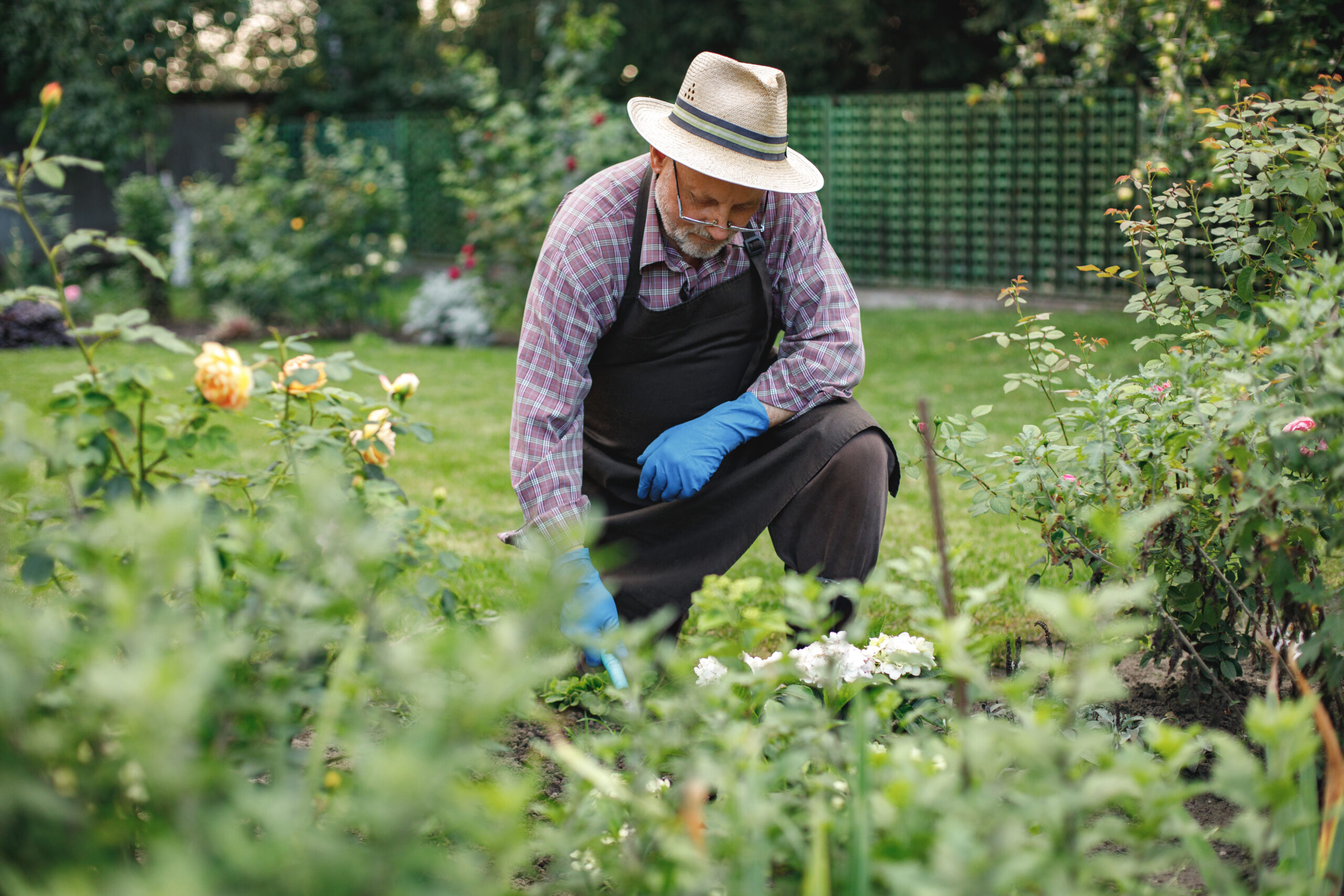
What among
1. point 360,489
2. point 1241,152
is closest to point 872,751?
point 360,489

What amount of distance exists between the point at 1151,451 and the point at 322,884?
1480 mm

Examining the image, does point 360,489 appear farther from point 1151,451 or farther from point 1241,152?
point 1241,152

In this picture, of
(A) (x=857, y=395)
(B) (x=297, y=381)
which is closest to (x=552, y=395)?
(B) (x=297, y=381)

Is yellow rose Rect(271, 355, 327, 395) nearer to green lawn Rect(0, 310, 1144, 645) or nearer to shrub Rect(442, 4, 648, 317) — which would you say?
green lawn Rect(0, 310, 1144, 645)

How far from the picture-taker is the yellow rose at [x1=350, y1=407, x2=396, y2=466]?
1.56 m

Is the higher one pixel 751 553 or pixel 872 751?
pixel 872 751

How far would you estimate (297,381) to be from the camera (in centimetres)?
Result: 145

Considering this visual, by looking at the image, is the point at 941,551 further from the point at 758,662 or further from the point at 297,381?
the point at 297,381

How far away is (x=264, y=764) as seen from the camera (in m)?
0.99

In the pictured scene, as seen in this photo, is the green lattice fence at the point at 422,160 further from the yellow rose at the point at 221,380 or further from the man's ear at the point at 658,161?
the yellow rose at the point at 221,380

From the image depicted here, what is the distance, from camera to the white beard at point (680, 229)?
2.29m

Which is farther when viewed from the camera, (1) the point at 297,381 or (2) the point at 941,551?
(1) the point at 297,381

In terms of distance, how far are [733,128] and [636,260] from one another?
1.16ft

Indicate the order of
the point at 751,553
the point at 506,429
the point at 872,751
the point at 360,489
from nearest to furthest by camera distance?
the point at 872,751 < the point at 360,489 < the point at 751,553 < the point at 506,429
